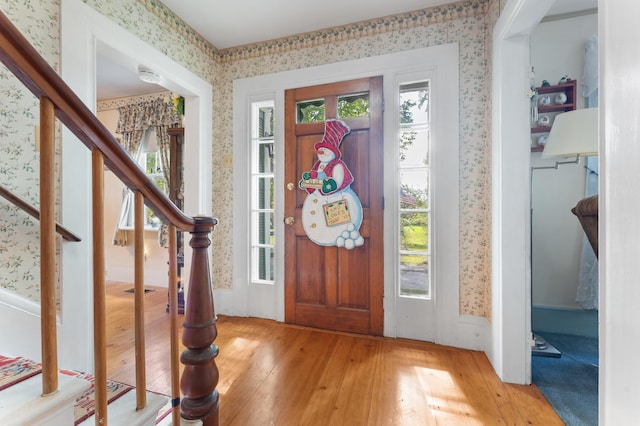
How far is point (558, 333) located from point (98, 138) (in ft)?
10.4

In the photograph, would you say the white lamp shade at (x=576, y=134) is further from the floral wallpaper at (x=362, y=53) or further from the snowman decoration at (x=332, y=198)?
the snowman decoration at (x=332, y=198)

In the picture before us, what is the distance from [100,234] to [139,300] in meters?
0.24

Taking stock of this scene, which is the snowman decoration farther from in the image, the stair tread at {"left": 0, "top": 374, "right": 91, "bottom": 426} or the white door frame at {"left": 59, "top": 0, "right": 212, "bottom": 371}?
the stair tread at {"left": 0, "top": 374, "right": 91, "bottom": 426}

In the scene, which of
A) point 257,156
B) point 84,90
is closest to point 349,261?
point 257,156

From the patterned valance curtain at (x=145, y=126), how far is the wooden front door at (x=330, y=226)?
6.28ft

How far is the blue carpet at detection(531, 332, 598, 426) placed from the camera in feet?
4.42

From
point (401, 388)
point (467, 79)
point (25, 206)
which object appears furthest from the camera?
point (467, 79)

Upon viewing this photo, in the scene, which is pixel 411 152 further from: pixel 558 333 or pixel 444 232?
pixel 558 333

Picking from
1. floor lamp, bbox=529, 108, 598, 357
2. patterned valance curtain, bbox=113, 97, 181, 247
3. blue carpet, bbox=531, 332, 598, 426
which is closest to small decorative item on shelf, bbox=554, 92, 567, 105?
floor lamp, bbox=529, 108, 598, 357

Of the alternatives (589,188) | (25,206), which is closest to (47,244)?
(25,206)

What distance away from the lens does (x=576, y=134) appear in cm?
164

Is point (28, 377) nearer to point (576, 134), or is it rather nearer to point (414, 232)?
point (414, 232)

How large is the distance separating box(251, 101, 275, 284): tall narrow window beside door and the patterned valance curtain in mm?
1463

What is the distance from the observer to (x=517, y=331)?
1.59 meters
